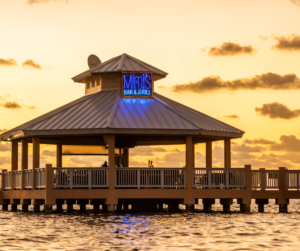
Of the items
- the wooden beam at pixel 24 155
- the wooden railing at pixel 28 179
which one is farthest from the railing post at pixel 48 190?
the wooden beam at pixel 24 155

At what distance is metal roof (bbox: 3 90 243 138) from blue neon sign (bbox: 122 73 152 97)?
0.43 meters

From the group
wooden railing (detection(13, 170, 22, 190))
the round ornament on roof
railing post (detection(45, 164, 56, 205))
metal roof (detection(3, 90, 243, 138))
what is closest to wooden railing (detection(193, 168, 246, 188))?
metal roof (detection(3, 90, 243, 138))

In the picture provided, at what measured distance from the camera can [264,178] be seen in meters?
40.2

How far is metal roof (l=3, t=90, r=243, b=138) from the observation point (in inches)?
1532

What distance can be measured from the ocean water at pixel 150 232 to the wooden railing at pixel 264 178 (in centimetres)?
233

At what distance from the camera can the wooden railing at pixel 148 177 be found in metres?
37.8

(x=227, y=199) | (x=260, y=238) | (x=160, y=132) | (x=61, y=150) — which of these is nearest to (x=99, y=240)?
(x=260, y=238)

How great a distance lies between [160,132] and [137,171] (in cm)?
282

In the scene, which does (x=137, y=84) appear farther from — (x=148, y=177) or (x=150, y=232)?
(x=150, y=232)

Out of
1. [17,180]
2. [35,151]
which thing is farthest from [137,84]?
[17,180]

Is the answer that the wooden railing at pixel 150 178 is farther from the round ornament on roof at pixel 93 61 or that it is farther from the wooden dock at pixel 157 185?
the round ornament on roof at pixel 93 61

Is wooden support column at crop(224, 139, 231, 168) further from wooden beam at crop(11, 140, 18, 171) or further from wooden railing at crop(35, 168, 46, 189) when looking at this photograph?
wooden beam at crop(11, 140, 18, 171)

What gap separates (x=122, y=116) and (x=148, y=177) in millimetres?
4399

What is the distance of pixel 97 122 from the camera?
1529 inches
